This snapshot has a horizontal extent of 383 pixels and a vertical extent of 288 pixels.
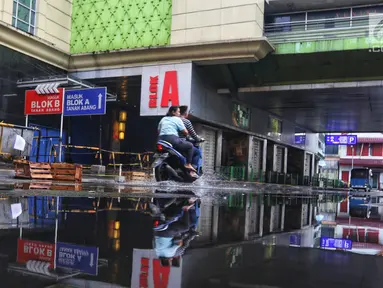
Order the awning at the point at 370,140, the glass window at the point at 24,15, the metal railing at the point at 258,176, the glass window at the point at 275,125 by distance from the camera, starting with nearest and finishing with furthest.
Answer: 1. the glass window at the point at 24,15
2. the metal railing at the point at 258,176
3. the glass window at the point at 275,125
4. the awning at the point at 370,140

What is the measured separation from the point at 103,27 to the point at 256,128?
14.2 metres

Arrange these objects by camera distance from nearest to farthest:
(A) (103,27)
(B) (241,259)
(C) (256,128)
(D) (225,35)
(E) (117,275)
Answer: (E) (117,275), (B) (241,259), (D) (225,35), (A) (103,27), (C) (256,128)

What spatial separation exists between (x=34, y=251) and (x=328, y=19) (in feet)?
77.4

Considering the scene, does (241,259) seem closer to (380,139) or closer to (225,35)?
(225,35)

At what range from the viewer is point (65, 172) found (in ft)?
44.7

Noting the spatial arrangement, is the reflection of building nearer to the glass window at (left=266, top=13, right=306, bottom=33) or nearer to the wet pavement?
the glass window at (left=266, top=13, right=306, bottom=33)

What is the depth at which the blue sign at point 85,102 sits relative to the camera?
19.6 m

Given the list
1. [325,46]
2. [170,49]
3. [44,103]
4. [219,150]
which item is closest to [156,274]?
[44,103]

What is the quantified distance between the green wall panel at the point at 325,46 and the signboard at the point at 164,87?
5547 millimetres

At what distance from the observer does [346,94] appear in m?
26.2

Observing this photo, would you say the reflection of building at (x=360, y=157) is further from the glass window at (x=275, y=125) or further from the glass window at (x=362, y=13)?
the glass window at (x=362, y=13)

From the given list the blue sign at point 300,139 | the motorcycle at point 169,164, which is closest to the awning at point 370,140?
the blue sign at point 300,139

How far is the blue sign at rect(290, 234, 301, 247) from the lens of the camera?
381 cm

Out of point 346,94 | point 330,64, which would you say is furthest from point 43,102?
point 346,94
